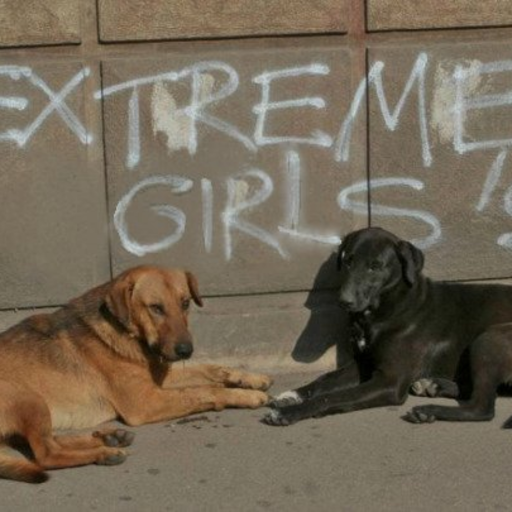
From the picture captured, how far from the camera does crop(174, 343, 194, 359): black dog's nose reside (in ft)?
18.5

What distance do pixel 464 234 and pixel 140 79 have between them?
2.08 metres

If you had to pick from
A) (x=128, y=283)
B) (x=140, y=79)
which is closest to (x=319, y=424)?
(x=128, y=283)

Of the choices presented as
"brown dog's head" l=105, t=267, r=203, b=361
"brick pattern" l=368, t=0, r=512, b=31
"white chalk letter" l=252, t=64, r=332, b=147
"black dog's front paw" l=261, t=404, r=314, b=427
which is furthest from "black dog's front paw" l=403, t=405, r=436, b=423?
"brick pattern" l=368, t=0, r=512, b=31

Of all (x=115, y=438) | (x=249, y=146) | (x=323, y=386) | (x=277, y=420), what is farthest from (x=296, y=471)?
(x=249, y=146)

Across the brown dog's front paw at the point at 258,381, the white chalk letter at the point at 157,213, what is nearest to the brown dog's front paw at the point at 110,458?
the brown dog's front paw at the point at 258,381

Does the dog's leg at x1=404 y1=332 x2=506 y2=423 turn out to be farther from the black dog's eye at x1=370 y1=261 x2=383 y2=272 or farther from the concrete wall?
the concrete wall

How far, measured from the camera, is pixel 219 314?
6.52 meters

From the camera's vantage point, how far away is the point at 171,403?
19.1 feet

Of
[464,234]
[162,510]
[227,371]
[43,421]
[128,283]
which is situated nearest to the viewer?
[162,510]

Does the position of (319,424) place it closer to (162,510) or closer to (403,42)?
(162,510)

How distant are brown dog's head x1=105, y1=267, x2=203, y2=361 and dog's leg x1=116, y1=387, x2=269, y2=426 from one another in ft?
0.79

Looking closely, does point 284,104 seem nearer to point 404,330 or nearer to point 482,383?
point 404,330

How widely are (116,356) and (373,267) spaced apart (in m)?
1.45

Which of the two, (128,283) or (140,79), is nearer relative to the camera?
(128,283)
